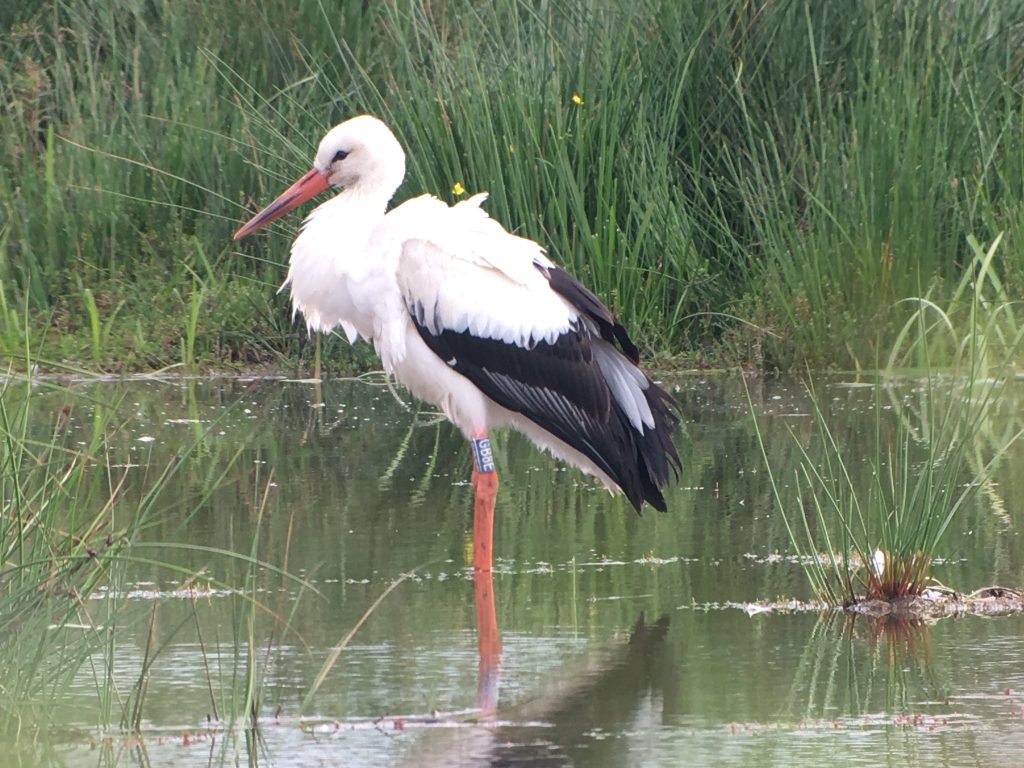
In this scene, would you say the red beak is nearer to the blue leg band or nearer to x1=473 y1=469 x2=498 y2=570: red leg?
the blue leg band

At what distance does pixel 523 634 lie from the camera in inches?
204

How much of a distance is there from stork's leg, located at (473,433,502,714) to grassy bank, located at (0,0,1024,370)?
3550 millimetres

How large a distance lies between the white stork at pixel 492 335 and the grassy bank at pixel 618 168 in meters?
3.17

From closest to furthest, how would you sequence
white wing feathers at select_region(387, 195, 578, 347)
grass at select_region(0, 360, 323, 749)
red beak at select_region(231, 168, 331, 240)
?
Answer: grass at select_region(0, 360, 323, 749) < white wing feathers at select_region(387, 195, 578, 347) < red beak at select_region(231, 168, 331, 240)

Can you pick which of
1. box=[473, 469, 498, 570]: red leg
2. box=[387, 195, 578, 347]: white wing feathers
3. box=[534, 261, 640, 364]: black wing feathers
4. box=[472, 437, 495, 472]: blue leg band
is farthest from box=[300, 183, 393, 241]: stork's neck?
box=[473, 469, 498, 570]: red leg

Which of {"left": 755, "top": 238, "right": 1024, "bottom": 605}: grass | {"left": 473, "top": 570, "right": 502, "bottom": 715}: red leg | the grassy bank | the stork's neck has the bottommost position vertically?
{"left": 473, "top": 570, "right": 502, "bottom": 715}: red leg

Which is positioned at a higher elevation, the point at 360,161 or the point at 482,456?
the point at 360,161

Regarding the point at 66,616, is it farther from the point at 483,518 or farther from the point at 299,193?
the point at 299,193

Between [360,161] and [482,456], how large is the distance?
1.30m

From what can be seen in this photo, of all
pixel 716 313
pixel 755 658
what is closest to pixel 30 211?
pixel 716 313

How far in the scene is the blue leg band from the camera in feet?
21.3

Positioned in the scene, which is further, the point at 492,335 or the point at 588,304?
the point at 492,335

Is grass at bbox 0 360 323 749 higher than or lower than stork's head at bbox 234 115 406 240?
lower

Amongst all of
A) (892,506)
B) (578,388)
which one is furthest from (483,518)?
(892,506)
